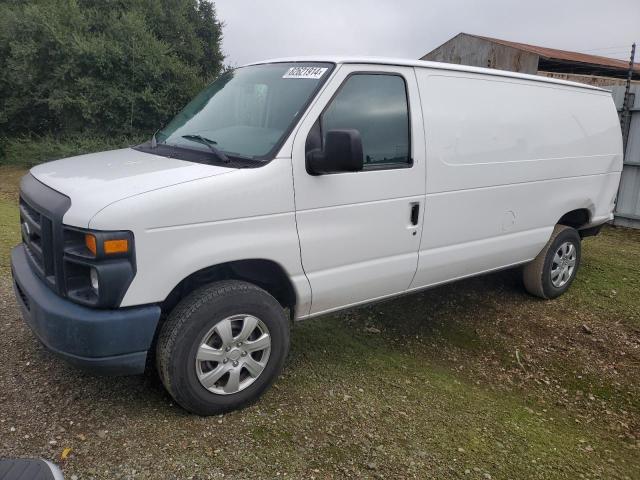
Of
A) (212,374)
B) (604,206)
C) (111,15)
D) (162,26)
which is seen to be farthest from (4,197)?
(604,206)

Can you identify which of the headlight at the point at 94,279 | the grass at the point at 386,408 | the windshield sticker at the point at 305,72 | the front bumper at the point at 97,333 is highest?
the windshield sticker at the point at 305,72

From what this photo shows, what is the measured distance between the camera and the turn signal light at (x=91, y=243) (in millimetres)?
2602

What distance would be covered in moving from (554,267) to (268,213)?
3.52m

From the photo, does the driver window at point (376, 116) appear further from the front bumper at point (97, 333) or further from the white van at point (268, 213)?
the front bumper at point (97, 333)

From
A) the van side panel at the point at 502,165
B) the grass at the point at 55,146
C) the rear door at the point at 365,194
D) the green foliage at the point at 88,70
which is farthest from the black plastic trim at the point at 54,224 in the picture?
the green foliage at the point at 88,70

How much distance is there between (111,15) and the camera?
16094 mm

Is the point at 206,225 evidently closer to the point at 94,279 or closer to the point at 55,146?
the point at 94,279

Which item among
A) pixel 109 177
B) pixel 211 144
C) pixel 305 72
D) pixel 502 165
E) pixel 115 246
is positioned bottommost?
pixel 115 246

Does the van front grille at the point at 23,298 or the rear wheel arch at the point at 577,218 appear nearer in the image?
the van front grille at the point at 23,298

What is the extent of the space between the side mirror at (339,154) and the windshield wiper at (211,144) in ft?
1.68

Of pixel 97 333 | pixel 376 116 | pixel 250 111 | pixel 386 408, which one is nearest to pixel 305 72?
pixel 250 111

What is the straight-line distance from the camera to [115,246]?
2625 mm

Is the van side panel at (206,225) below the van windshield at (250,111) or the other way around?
below

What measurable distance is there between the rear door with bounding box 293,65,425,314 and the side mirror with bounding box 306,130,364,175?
0.10 metres
